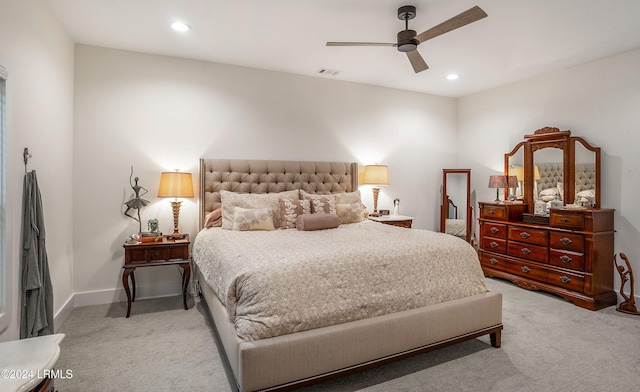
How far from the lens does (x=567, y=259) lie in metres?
3.67

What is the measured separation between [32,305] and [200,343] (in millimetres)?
1116

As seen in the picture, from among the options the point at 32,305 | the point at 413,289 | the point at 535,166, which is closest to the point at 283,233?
the point at 413,289

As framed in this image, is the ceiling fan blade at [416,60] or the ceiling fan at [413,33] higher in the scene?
the ceiling fan at [413,33]

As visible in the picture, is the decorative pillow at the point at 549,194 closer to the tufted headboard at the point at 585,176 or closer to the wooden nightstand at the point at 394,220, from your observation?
the tufted headboard at the point at 585,176

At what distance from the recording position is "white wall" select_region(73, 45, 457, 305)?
3.52m

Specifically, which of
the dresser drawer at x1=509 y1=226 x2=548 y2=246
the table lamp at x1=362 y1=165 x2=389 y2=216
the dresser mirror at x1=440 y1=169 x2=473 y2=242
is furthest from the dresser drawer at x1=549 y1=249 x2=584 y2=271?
the table lamp at x1=362 y1=165 x2=389 y2=216

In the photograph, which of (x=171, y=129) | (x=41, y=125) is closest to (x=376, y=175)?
(x=171, y=129)

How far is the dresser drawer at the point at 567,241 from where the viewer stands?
3566 millimetres

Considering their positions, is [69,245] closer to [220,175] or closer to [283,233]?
[220,175]

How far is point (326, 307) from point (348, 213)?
6.50 feet

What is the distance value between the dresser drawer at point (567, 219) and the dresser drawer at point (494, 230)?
2.00 feet

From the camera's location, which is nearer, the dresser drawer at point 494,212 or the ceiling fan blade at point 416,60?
the ceiling fan blade at point 416,60

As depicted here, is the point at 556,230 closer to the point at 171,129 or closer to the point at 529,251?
the point at 529,251

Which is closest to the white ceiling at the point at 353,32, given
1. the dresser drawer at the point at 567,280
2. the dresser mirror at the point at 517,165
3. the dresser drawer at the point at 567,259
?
the dresser mirror at the point at 517,165
